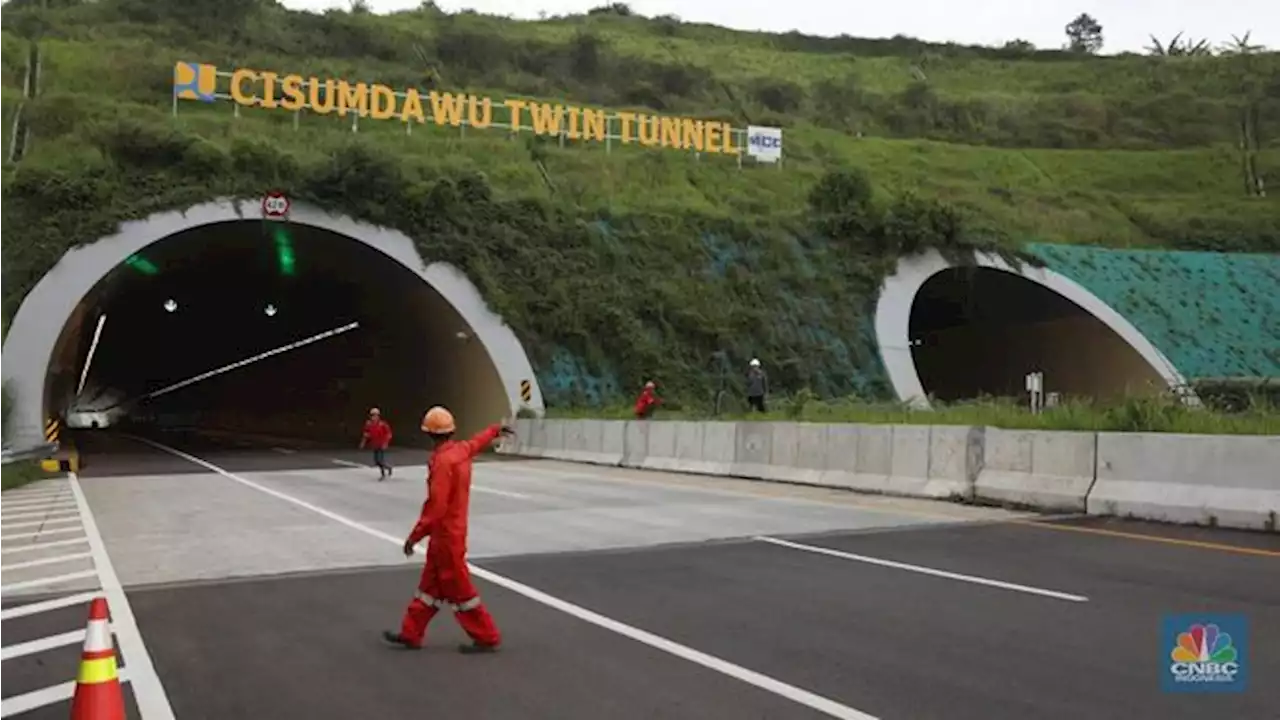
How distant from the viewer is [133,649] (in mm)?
7922

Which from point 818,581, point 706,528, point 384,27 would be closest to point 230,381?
point 384,27

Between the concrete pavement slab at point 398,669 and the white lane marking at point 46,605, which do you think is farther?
the white lane marking at point 46,605

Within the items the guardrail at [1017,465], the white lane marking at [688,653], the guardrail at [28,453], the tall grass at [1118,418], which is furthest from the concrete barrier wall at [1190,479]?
the guardrail at [28,453]

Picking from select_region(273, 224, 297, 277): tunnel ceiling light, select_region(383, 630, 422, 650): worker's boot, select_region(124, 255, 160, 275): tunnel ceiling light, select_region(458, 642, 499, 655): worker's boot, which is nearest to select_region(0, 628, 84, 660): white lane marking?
select_region(383, 630, 422, 650): worker's boot

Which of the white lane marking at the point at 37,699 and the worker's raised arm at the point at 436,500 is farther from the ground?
the worker's raised arm at the point at 436,500

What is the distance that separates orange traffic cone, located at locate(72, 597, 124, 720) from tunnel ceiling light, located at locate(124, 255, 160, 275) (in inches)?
1228

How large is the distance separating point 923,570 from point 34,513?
14085 mm

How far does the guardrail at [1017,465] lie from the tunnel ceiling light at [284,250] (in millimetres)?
16392

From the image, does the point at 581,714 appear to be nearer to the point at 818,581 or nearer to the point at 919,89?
the point at 818,581

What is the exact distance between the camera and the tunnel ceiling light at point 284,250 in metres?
37.1

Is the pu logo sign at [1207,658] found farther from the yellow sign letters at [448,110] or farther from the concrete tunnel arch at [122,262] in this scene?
the yellow sign letters at [448,110]

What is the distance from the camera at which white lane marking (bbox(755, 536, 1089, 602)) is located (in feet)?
30.6

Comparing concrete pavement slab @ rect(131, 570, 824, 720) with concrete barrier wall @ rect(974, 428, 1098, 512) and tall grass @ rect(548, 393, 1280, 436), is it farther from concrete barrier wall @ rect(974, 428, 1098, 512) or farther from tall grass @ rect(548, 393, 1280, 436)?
tall grass @ rect(548, 393, 1280, 436)

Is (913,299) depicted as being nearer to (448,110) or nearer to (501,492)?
(448,110)
